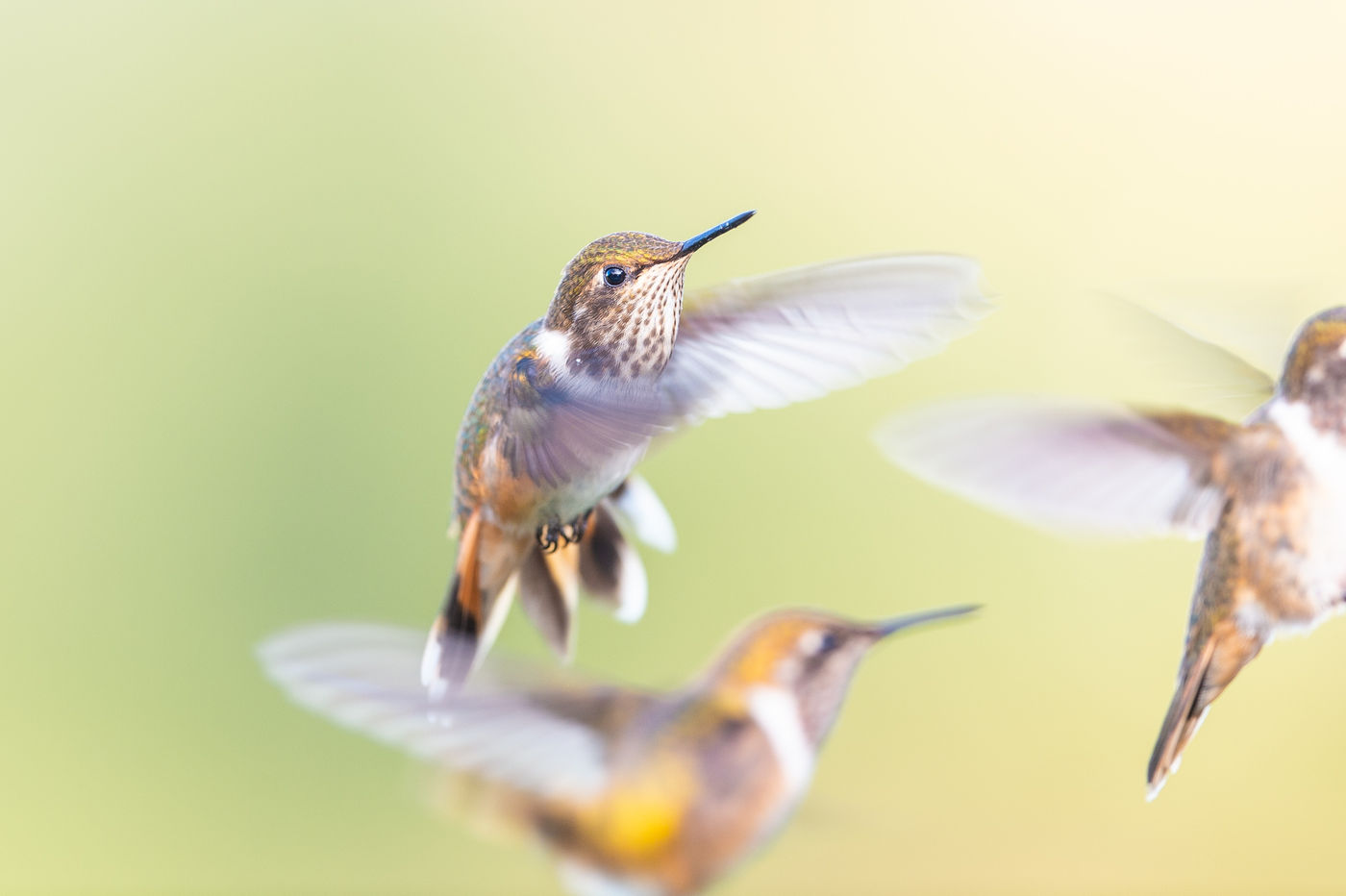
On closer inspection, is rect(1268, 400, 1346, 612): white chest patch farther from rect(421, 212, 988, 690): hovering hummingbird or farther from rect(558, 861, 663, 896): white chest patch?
rect(558, 861, 663, 896): white chest patch

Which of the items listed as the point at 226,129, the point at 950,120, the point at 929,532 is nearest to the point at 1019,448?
the point at 929,532

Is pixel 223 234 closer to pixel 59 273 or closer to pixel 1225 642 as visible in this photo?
pixel 59 273

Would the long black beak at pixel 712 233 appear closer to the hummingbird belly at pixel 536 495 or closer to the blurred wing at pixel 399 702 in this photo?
the hummingbird belly at pixel 536 495

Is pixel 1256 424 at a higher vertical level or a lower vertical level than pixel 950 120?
lower

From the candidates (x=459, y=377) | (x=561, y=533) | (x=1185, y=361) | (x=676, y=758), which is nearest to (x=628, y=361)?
(x=561, y=533)

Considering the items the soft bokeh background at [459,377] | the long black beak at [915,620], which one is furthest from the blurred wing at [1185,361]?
the soft bokeh background at [459,377]

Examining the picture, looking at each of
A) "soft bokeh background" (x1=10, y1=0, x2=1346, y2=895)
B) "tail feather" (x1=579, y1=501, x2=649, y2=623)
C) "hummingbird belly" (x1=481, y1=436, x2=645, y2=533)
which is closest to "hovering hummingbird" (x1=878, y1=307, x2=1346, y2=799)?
"hummingbird belly" (x1=481, y1=436, x2=645, y2=533)

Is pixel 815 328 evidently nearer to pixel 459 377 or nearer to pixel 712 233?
pixel 712 233
